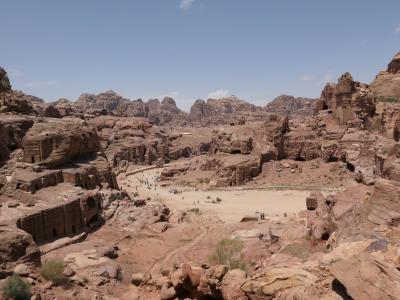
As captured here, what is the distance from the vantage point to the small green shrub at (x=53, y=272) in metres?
16.1

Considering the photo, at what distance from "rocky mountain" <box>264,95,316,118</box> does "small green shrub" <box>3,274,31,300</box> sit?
401 feet

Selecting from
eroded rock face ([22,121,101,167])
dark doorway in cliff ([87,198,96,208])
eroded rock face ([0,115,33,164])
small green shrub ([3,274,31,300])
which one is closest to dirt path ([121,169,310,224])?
dark doorway in cliff ([87,198,96,208])

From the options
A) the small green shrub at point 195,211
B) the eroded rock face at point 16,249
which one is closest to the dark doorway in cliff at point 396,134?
the small green shrub at point 195,211

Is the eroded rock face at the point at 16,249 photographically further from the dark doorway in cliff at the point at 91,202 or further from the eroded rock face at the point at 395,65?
the eroded rock face at the point at 395,65

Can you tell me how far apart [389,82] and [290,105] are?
3122 inches

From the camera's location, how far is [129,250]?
2262cm

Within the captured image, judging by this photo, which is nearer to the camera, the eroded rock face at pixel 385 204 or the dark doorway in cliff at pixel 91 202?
the eroded rock face at pixel 385 204

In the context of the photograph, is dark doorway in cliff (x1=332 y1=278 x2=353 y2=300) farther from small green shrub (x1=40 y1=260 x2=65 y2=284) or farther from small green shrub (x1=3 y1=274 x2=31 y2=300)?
small green shrub (x1=40 y1=260 x2=65 y2=284)

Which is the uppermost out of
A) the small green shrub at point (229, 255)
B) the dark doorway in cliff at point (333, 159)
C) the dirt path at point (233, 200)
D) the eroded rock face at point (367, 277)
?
the eroded rock face at point (367, 277)

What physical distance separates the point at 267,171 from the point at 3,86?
2959 centimetres

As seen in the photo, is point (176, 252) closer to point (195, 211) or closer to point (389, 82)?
point (195, 211)

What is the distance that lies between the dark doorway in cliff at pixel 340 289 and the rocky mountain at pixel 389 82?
188 feet

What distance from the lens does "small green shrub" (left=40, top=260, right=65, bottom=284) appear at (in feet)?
52.7

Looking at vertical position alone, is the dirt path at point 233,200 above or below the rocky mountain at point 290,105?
below
